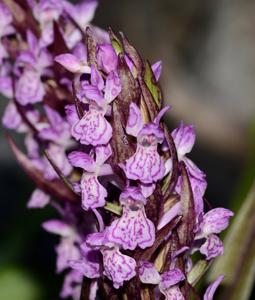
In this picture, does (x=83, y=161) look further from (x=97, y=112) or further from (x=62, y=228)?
(x=62, y=228)

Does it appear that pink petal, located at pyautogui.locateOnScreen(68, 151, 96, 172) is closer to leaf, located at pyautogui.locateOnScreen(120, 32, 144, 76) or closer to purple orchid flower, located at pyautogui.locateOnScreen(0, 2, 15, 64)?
leaf, located at pyautogui.locateOnScreen(120, 32, 144, 76)

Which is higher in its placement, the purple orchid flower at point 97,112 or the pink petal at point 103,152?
the purple orchid flower at point 97,112

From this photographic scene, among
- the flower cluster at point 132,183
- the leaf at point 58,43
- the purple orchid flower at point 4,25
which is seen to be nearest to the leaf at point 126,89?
the flower cluster at point 132,183

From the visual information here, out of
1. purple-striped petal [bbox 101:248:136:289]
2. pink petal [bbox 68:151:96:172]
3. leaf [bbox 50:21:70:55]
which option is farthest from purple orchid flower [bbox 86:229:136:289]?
leaf [bbox 50:21:70:55]

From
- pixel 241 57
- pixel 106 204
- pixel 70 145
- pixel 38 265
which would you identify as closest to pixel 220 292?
pixel 70 145

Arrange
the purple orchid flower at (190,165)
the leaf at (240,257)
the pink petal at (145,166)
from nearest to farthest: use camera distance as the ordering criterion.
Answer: the pink petal at (145,166) < the purple orchid flower at (190,165) < the leaf at (240,257)

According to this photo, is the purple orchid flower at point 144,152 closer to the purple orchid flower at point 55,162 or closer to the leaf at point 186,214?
the leaf at point 186,214

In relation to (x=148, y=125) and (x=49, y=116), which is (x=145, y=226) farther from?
(x=49, y=116)
